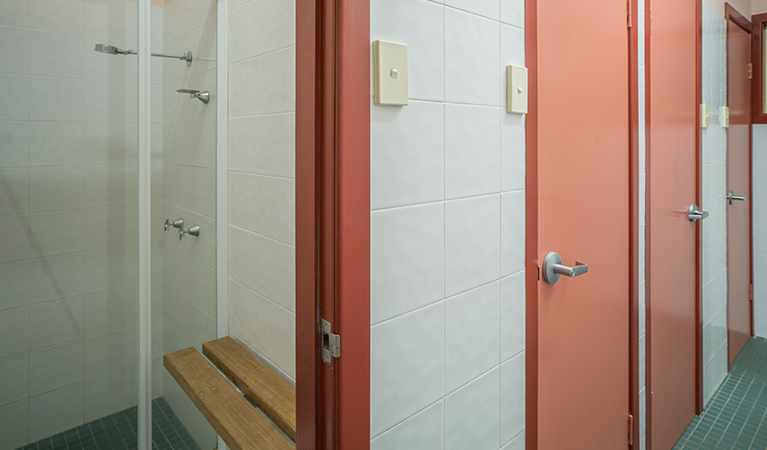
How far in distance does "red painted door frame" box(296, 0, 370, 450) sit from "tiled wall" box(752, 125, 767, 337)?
296cm

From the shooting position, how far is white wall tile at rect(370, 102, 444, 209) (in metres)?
0.72

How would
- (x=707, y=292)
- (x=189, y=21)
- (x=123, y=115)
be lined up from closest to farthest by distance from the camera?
(x=123, y=115), (x=189, y=21), (x=707, y=292)

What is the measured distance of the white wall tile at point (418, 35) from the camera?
72 cm

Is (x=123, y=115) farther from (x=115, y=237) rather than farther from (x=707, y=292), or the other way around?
(x=707, y=292)

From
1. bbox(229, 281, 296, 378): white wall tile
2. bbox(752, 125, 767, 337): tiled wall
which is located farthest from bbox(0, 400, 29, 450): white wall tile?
bbox(752, 125, 767, 337): tiled wall

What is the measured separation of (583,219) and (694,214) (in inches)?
40.8

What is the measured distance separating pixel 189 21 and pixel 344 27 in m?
1.08

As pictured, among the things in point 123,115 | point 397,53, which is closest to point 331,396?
point 397,53

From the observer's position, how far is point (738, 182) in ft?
8.18

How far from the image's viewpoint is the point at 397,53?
2.37ft

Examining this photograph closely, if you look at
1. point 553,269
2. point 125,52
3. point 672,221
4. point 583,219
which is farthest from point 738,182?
point 125,52

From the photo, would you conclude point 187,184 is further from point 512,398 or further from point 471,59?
point 512,398

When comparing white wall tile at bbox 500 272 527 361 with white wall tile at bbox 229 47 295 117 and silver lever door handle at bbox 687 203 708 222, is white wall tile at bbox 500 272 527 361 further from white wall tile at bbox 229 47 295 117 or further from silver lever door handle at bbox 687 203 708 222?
silver lever door handle at bbox 687 203 708 222

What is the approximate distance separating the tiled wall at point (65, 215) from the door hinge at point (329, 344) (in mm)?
1015
